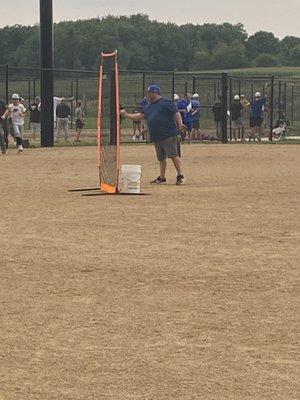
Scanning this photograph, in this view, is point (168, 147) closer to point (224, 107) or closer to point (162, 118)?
point (162, 118)

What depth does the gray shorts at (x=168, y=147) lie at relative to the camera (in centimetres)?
1719

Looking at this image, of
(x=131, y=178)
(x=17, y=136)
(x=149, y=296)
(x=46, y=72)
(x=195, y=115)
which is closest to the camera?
(x=149, y=296)

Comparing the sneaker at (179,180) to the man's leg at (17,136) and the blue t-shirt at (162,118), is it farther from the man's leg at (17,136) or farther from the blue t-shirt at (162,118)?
the man's leg at (17,136)

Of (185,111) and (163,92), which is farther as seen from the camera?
(163,92)

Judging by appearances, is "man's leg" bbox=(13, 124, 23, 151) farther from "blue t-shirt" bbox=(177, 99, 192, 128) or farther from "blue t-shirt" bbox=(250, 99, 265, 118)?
"blue t-shirt" bbox=(250, 99, 265, 118)

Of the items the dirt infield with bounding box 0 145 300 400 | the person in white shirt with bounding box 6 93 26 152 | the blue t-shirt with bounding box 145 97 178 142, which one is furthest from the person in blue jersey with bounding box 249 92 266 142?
the dirt infield with bounding box 0 145 300 400

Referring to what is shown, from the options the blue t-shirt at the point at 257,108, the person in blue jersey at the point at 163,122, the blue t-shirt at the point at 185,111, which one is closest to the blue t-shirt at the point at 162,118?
the person in blue jersey at the point at 163,122

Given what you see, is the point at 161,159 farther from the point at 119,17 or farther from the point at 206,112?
the point at 119,17

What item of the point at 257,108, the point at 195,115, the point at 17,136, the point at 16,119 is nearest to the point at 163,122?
the point at 17,136

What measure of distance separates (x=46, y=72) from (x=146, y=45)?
6700cm

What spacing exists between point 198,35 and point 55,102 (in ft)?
266

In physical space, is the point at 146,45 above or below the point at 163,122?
above

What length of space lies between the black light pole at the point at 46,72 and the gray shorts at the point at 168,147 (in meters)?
14.4

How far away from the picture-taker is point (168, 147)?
56.5 ft
